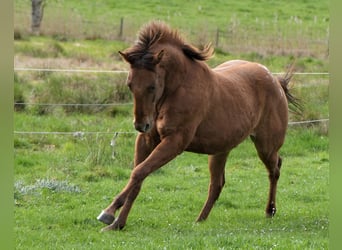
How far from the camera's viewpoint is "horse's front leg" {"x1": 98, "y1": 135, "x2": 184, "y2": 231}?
6465 mm

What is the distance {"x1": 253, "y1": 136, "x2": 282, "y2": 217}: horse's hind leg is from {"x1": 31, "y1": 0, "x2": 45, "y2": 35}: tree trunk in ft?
56.9

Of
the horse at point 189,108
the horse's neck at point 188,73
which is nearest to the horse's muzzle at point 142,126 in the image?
the horse at point 189,108

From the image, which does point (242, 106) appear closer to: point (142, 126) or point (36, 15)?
point (142, 126)

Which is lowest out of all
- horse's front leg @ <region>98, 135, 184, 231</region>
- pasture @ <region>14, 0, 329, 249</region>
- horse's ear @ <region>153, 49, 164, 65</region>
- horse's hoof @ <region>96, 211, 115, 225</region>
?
pasture @ <region>14, 0, 329, 249</region>

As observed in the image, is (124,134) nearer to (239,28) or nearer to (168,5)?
(239,28)

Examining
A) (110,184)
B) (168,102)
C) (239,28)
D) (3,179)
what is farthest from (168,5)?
(3,179)

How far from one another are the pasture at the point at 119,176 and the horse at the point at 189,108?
575 millimetres

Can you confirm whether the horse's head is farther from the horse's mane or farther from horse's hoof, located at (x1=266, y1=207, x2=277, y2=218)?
horse's hoof, located at (x1=266, y1=207, x2=277, y2=218)

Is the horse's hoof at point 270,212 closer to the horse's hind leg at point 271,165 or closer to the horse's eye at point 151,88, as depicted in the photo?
the horse's hind leg at point 271,165

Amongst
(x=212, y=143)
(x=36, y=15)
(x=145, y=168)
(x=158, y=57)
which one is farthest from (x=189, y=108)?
(x=36, y=15)

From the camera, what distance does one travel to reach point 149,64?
648cm

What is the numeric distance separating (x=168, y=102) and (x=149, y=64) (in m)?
0.54

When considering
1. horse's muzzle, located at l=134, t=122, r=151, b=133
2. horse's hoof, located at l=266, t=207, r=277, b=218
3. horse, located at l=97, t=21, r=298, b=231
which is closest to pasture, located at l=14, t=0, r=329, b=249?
horse's hoof, located at l=266, t=207, r=277, b=218

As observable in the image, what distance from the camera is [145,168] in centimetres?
647
